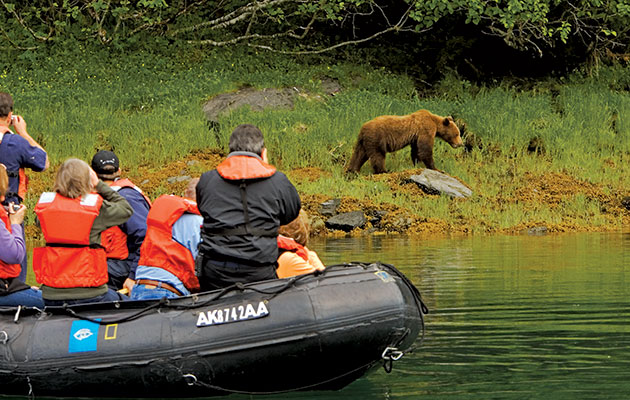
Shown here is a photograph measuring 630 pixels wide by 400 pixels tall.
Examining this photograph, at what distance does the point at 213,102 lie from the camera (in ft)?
72.1

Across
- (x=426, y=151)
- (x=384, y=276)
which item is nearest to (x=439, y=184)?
(x=426, y=151)

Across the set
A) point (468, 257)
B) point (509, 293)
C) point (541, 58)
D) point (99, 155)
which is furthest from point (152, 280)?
point (541, 58)

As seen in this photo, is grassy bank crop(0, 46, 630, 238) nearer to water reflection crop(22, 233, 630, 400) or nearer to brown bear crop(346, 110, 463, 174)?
brown bear crop(346, 110, 463, 174)

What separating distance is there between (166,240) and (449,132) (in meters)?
13.0

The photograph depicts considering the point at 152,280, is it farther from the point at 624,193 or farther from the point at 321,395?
the point at 624,193

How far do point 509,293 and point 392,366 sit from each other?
3491 millimetres

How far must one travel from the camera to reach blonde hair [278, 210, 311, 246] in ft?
24.5

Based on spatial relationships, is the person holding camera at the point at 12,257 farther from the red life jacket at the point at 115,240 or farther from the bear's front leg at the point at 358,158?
the bear's front leg at the point at 358,158

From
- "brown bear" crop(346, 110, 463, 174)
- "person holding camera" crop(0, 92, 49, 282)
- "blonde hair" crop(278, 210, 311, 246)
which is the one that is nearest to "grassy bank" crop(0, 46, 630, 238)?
"brown bear" crop(346, 110, 463, 174)

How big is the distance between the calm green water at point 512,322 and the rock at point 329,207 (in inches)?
86.7

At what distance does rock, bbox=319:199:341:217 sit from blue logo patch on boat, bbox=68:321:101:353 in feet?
35.0

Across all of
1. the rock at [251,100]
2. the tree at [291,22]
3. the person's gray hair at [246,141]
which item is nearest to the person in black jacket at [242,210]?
the person's gray hair at [246,141]

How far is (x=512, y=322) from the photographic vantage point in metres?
9.19

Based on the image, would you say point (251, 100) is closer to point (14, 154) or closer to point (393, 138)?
point (393, 138)
